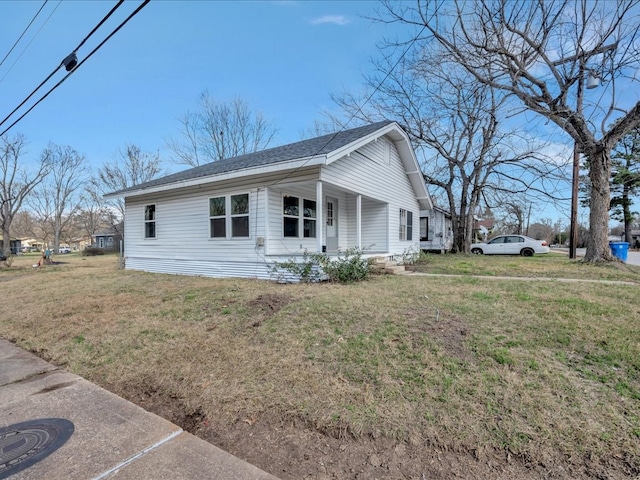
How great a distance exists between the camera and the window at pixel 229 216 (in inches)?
376

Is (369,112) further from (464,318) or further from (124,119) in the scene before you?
(464,318)

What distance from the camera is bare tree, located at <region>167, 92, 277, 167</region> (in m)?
27.5

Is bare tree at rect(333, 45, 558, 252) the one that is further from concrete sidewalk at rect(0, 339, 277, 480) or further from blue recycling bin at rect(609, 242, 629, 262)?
concrete sidewalk at rect(0, 339, 277, 480)

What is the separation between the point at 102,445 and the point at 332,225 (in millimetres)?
10217

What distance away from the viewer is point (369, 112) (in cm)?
1936

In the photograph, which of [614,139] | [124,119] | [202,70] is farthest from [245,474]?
[124,119]

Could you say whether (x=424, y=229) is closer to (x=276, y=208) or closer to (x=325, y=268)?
(x=276, y=208)

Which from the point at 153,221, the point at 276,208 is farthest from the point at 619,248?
the point at 153,221

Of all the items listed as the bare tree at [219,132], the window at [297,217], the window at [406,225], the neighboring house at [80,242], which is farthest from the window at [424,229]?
the neighboring house at [80,242]

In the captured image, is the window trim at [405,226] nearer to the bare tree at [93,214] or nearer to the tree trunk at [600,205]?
the tree trunk at [600,205]

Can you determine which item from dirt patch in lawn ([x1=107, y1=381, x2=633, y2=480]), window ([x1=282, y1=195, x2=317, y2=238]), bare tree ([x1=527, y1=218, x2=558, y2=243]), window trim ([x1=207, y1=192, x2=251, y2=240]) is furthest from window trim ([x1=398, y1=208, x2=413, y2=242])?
bare tree ([x1=527, y1=218, x2=558, y2=243])

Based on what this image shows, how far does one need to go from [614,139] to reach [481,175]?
37.2 feet

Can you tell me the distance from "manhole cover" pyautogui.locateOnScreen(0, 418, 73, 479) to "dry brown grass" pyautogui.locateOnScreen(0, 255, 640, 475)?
2.38ft

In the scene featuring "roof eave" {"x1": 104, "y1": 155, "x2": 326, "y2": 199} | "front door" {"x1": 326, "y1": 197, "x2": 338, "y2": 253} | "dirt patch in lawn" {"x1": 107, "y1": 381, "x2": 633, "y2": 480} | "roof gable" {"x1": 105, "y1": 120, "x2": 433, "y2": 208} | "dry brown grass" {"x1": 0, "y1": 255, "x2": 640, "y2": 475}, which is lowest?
"dirt patch in lawn" {"x1": 107, "y1": 381, "x2": 633, "y2": 480}
